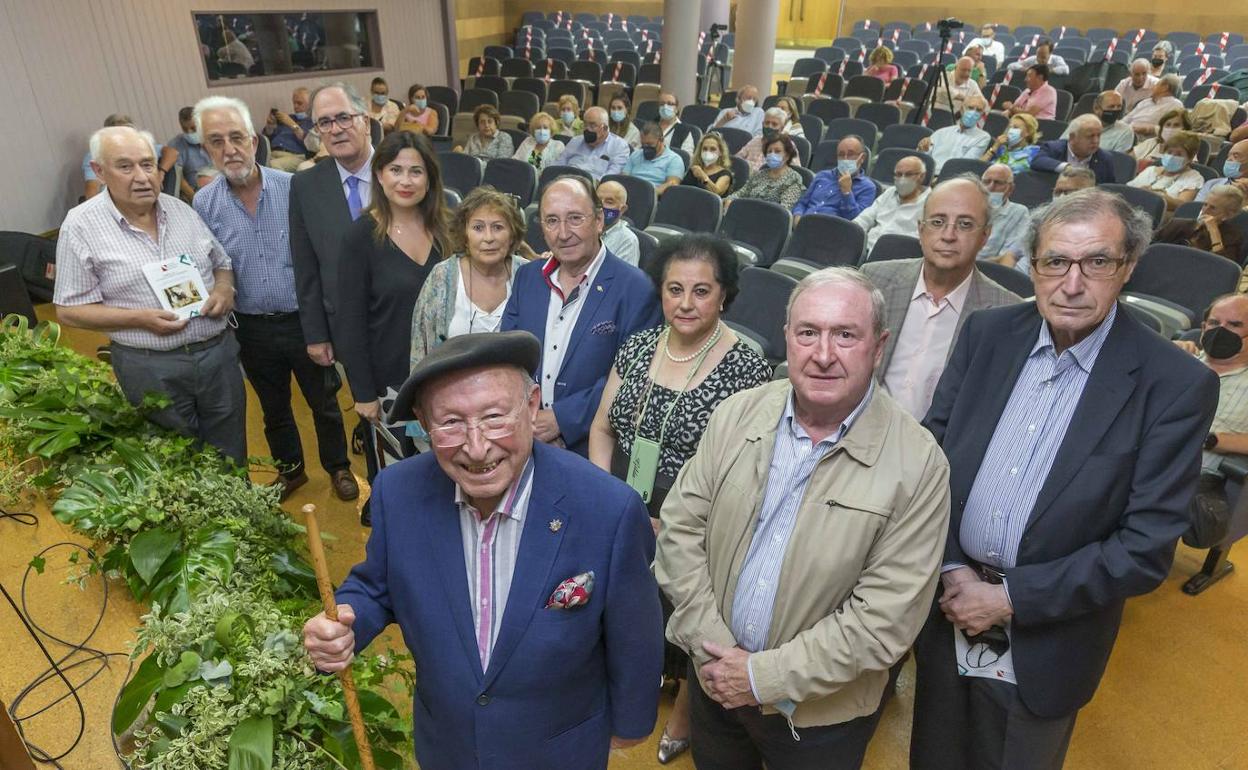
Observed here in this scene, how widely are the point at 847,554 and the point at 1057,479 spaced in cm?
53

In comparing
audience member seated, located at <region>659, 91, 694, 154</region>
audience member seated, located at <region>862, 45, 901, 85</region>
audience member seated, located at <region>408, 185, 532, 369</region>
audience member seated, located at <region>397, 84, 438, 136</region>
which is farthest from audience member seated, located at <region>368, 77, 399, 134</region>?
audience member seated, located at <region>408, 185, 532, 369</region>

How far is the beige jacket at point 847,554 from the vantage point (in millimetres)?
1577

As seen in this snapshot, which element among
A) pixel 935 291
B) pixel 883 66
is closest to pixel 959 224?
pixel 935 291

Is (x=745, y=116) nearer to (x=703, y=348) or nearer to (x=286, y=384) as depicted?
(x=286, y=384)

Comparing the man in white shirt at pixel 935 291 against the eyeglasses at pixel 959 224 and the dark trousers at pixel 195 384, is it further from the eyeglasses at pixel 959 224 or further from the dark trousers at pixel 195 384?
the dark trousers at pixel 195 384

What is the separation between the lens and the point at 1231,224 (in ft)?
14.7

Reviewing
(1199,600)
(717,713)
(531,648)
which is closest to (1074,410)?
(717,713)

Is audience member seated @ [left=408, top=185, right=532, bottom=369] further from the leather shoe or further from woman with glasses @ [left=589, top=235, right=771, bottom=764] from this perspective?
the leather shoe

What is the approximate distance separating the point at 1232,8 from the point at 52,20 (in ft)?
71.8

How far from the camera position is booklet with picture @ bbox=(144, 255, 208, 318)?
2.83 m

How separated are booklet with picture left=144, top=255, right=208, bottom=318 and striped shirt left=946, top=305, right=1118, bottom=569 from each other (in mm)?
2840

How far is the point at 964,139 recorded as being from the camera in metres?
7.76

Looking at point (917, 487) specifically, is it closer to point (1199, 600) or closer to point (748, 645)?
point (748, 645)

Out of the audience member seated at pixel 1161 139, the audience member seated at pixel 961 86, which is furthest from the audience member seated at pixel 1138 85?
the audience member seated at pixel 1161 139
